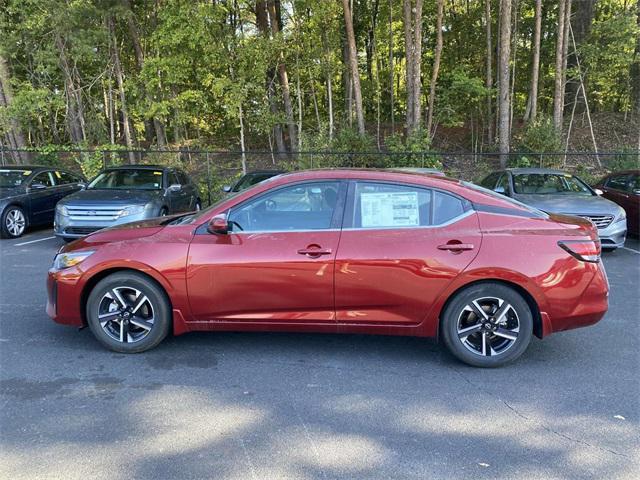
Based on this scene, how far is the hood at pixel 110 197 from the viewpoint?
860 centimetres

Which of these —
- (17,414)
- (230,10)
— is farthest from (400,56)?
(17,414)

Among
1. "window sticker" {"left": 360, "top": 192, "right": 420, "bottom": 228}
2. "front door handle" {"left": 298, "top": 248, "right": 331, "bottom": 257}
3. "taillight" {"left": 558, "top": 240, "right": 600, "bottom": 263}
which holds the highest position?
"window sticker" {"left": 360, "top": 192, "right": 420, "bottom": 228}

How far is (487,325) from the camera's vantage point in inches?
153

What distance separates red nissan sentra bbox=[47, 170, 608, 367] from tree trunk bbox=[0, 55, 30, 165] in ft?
47.5

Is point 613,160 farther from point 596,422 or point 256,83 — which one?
point 596,422

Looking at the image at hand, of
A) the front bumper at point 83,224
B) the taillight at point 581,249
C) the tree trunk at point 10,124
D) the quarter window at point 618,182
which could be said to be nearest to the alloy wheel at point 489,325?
the taillight at point 581,249

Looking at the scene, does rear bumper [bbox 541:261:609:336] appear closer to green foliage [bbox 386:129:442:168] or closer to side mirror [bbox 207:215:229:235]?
side mirror [bbox 207:215:229:235]

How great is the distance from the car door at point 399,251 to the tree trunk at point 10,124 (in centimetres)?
1565

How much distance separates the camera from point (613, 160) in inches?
601

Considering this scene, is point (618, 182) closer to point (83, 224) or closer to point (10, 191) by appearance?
point (83, 224)

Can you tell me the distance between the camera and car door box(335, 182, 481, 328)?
3834 mm

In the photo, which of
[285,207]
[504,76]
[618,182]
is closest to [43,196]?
[285,207]

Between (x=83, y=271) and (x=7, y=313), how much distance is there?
1.85m

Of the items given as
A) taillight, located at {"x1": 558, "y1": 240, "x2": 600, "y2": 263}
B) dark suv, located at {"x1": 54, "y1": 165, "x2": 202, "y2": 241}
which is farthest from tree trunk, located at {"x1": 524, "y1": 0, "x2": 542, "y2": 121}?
taillight, located at {"x1": 558, "y1": 240, "x2": 600, "y2": 263}
